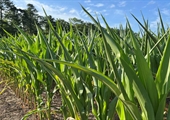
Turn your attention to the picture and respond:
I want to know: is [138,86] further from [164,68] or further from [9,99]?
[9,99]

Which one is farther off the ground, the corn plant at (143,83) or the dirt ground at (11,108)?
the corn plant at (143,83)

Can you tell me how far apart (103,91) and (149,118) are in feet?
1.02

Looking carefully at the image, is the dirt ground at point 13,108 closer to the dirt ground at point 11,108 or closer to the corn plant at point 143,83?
the dirt ground at point 11,108

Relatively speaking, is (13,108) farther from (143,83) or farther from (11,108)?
(143,83)

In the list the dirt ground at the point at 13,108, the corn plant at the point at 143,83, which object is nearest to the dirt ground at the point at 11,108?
the dirt ground at the point at 13,108

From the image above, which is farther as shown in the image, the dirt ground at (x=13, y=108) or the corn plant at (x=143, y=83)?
the dirt ground at (x=13, y=108)

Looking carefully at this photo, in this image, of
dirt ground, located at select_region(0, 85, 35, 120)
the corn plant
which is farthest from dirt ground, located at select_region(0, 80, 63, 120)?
the corn plant

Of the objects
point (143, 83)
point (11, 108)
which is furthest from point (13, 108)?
point (143, 83)

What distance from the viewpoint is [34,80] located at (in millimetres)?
1440

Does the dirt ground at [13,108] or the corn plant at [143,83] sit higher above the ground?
the corn plant at [143,83]

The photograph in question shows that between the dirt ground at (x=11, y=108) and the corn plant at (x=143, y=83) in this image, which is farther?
the dirt ground at (x=11, y=108)

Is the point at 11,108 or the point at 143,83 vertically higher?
the point at 143,83

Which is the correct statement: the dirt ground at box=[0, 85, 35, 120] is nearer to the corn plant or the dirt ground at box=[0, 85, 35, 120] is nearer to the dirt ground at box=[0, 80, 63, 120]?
the dirt ground at box=[0, 80, 63, 120]

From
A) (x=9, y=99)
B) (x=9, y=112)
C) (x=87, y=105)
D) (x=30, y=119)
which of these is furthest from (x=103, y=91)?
(x=9, y=99)
